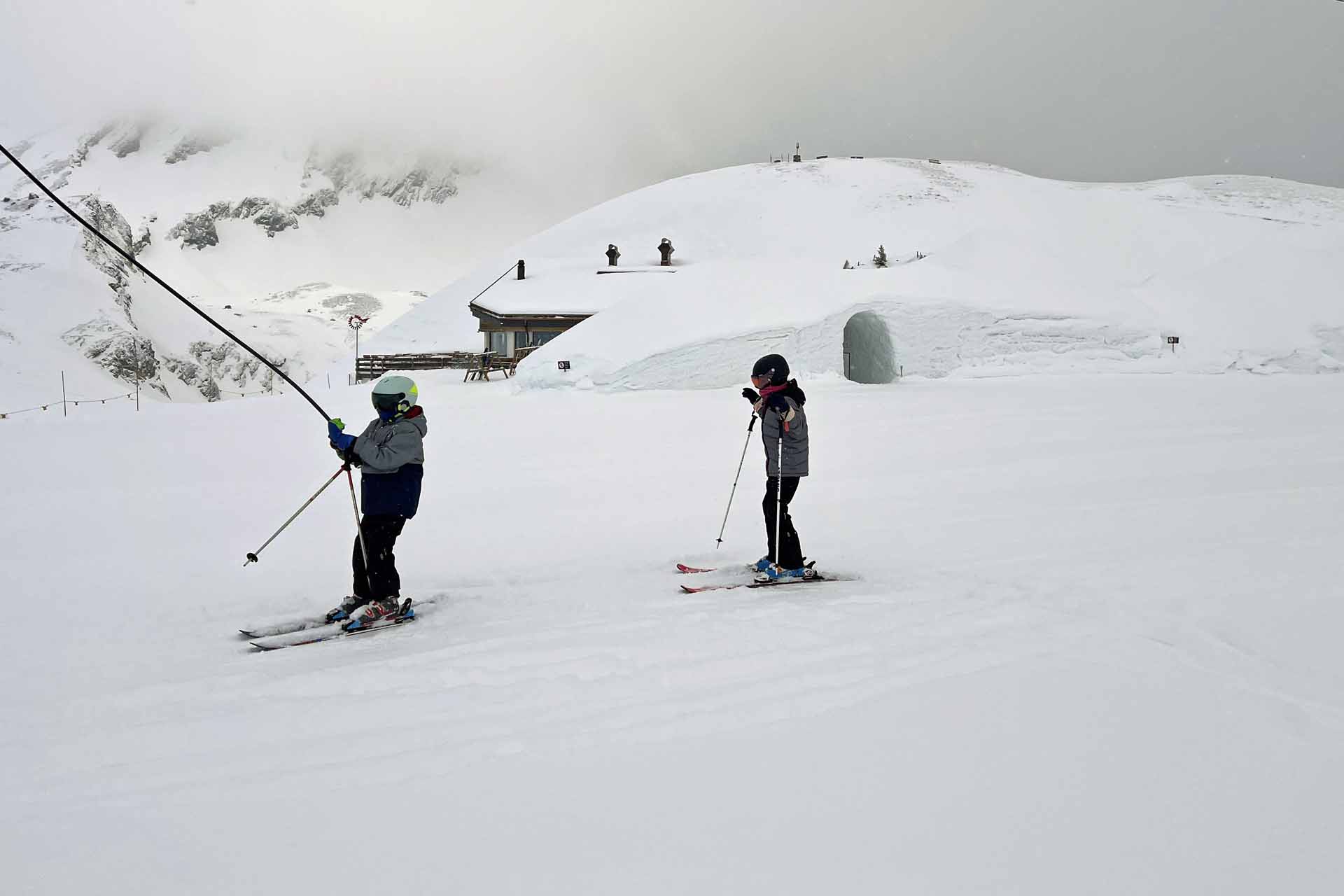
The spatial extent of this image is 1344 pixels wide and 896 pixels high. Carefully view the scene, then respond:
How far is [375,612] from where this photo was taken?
5445mm

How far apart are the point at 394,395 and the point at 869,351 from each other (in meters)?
18.1

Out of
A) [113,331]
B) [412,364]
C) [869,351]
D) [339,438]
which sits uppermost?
[113,331]

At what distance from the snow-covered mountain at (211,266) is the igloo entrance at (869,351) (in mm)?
27196

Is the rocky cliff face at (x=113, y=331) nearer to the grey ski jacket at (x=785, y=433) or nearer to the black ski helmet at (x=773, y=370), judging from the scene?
the black ski helmet at (x=773, y=370)

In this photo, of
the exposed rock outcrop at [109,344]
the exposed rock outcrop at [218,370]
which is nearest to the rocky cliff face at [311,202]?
the exposed rock outcrop at [218,370]

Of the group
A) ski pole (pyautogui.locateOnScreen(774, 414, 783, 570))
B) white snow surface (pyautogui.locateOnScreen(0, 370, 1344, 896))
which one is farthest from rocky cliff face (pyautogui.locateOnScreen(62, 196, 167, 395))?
ski pole (pyautogui.locateOnScreen(774, 414, 783, 570))

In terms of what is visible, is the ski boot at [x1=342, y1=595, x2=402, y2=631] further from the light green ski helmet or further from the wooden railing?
the wooden railing

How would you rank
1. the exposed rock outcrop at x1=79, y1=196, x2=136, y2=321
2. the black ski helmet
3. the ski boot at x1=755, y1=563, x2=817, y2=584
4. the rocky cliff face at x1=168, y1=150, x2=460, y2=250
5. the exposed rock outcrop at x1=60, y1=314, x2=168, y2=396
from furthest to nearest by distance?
the rocky cliff face at x1=168, y1=150, x2=460, y2=250 → the exposed rock outcrop at x1=79, y1=196, x2=136, y2=321 → the exposed rock outcrop at x1=60, y1=314, x2=168, y2=396 → the black ski helmet → the ski boot at x1=755, y1=563, x2=817, y2=584

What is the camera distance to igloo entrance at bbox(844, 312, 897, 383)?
67.2 feet

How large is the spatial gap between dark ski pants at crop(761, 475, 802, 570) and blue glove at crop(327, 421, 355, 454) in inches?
122

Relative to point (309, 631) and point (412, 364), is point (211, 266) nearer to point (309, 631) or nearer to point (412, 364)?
point (412, 364)

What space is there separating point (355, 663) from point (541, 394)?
14850mm

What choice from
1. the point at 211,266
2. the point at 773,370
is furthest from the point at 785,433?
the point at 211,266

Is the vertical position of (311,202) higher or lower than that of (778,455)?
higher
